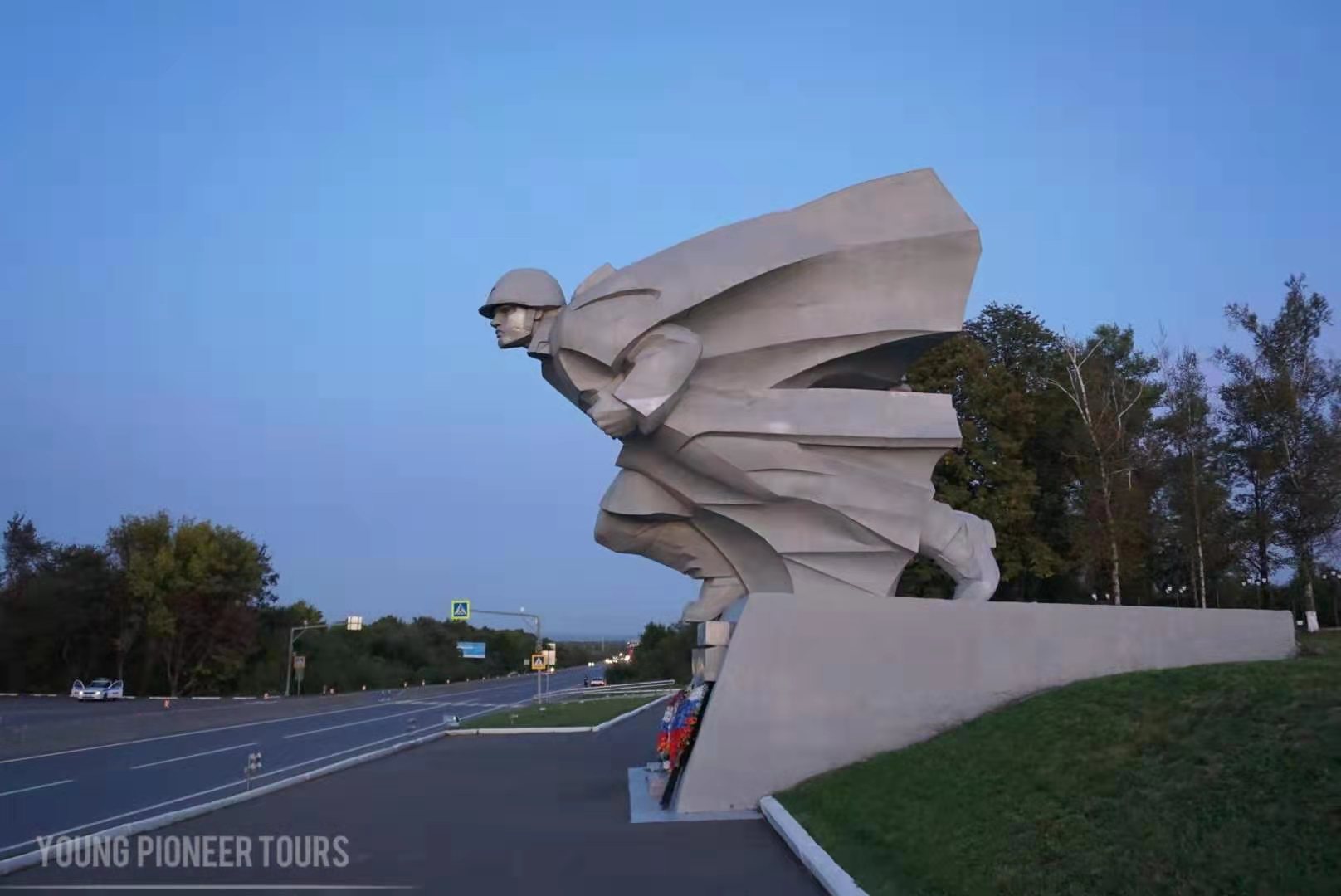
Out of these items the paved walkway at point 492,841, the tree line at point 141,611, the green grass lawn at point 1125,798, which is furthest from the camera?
the tree line at point 141,611

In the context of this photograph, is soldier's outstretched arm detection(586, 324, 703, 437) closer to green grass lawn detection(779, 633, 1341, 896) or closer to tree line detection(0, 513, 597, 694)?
green grass lawn detection(779, 633, 1341, 896)

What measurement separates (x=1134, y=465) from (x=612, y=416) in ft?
72.9

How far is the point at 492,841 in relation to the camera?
10523 millimetres

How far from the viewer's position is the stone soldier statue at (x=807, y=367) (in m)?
13.3

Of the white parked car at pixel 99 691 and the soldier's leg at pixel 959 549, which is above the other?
the soldier's leg at pixel 959 549

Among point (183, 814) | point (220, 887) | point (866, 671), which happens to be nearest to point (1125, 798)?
point (866, 671)

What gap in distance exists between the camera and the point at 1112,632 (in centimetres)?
1254

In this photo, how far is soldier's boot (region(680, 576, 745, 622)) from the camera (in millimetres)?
14891

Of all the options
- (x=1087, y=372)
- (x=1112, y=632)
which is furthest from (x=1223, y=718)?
(x=1087, y=372)

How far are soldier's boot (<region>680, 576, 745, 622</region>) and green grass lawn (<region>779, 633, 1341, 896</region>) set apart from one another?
13.4 ft

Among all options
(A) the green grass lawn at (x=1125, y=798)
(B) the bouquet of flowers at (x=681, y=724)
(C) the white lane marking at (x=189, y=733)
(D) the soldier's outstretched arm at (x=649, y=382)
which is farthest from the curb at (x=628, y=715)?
(A) the green grass lawn at (x=1125, y=798)

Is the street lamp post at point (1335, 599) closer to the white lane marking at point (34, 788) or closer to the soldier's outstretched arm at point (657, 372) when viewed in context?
the soldier's outstretched arm at point (657, 372)

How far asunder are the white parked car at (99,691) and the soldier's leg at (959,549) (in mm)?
42217

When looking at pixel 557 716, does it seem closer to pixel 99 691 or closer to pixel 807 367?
pixel 807 367
